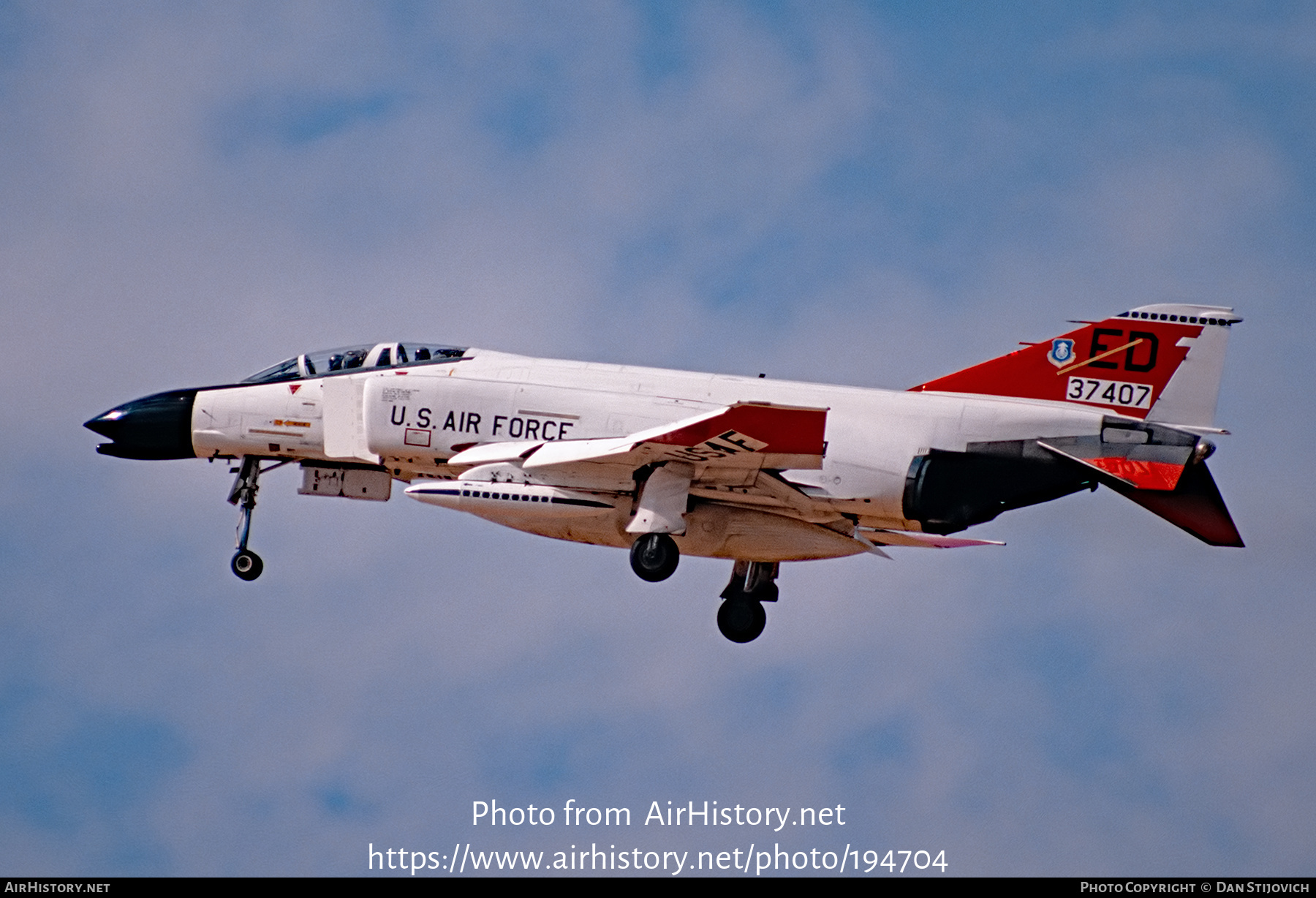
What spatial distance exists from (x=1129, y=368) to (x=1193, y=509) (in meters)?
2.21

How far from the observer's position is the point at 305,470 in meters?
31.0

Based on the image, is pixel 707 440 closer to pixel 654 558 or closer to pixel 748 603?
pixel 654 558

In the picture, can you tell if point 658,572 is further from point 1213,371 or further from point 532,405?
point 1213,371

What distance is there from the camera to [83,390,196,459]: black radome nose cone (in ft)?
101

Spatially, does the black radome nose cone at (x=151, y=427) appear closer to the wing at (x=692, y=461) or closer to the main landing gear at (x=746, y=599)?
the wing at (x=692, y=461)

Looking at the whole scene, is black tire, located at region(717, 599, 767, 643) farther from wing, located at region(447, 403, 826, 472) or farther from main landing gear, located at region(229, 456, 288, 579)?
main landing gear, located at region(229, 456, 288, 579)

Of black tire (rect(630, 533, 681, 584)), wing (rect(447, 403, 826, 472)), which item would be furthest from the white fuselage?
black tire (rect(630, 533, 681, 584))

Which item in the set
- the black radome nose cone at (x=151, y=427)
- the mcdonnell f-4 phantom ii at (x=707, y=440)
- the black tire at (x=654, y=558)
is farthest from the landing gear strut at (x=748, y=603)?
the black radome nose cone at (x=151, y=427)

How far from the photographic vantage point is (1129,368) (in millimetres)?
29516

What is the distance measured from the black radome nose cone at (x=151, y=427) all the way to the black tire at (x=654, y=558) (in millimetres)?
6942

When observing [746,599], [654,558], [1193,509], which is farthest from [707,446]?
[1193,509]

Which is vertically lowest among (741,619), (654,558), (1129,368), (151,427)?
(741,619)

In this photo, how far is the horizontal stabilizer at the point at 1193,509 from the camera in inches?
1124
